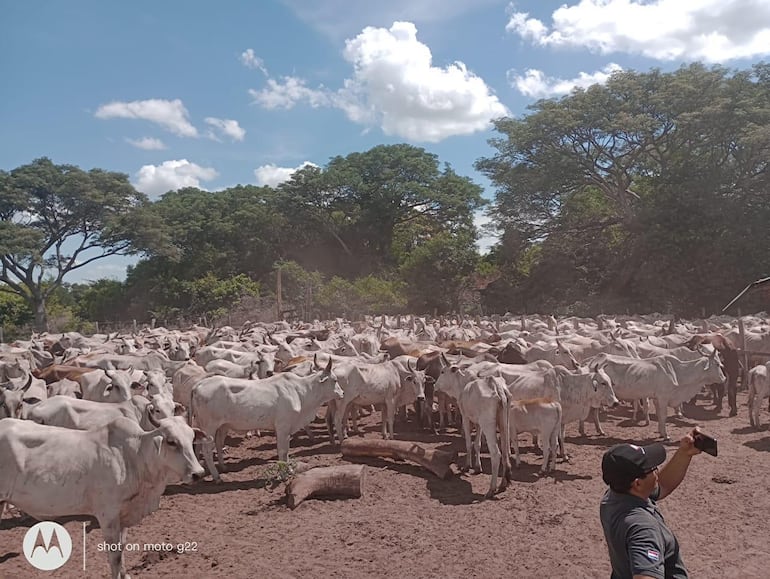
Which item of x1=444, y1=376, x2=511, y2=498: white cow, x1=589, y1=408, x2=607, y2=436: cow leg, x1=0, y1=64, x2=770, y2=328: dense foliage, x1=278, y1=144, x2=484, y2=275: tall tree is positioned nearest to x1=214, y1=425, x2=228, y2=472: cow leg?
x1=444, y1=376, x2=511, y2=498: white cow

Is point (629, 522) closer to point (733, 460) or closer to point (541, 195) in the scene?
point (733, 460)

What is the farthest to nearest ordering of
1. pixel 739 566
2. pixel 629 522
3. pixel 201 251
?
pixel 201 251, pixel 739 566, pixel 629 522

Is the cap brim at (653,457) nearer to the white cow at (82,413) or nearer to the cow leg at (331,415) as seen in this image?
the white cow at (82,413)

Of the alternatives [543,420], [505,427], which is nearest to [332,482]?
[505,427]

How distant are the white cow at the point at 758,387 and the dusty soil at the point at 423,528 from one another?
2.31 meters

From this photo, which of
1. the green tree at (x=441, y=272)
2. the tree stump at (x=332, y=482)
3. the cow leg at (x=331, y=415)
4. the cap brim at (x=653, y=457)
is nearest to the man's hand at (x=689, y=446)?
the cap brim at (x=653, y=457)

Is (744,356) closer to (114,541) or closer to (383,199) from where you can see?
(114,541)

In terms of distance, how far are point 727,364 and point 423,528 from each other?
1106 cm

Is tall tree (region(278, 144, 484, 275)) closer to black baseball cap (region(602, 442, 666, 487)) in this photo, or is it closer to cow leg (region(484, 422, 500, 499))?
cow leg (region(484, 422, 500, 499))

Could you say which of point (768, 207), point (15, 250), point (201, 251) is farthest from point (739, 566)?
point (201, 251)

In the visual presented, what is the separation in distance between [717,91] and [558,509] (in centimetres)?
3352

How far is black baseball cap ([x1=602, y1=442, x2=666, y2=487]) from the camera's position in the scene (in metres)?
3.57

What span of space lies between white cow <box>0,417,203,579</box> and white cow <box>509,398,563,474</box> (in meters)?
5.77

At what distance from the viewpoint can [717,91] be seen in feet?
113
